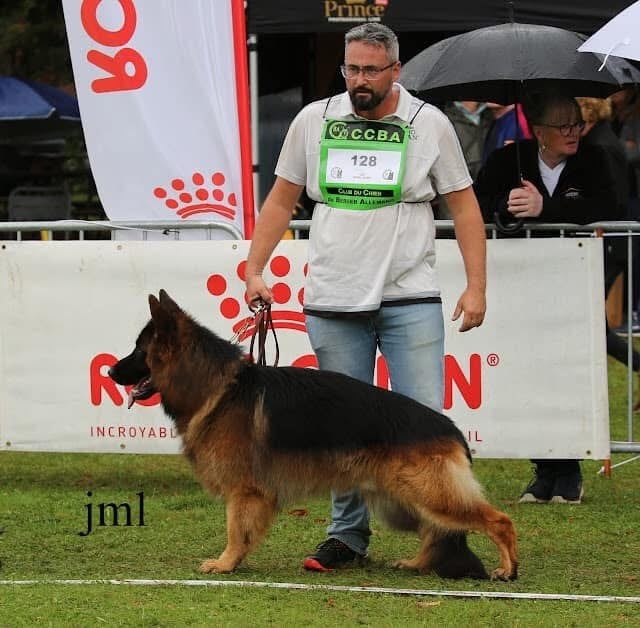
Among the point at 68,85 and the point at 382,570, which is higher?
the point at 68,85

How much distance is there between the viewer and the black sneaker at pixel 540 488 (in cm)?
770

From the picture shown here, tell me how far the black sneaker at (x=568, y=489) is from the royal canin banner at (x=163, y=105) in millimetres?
2298

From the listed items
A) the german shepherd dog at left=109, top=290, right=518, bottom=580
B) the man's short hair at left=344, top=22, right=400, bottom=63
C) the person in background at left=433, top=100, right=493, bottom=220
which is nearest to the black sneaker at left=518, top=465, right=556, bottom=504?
the german shepherd dog at left=109, top=290, right=518, bottom=580

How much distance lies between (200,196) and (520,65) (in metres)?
2.00

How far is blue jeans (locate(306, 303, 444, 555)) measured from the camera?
230 inches

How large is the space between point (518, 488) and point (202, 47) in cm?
310

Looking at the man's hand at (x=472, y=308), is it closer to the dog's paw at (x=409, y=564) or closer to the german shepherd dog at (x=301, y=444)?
the german shepherd dog at (x=301, y=444)

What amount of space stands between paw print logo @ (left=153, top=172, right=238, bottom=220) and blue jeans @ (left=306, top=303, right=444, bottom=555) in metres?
2.44

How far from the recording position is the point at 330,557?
19.7 feet

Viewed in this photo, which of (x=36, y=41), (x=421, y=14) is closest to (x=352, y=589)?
(x=421, y=14)

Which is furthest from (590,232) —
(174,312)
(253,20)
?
(253,20)

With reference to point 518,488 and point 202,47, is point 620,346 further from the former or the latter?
point 202,47

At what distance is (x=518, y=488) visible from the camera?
8.09 metres

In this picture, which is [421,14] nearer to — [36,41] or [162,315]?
[162,315]
